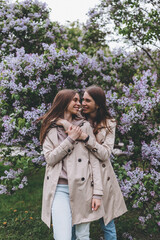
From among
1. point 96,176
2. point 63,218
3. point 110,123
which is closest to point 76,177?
point 96,176

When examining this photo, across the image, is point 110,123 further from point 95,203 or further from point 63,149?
point 95,203

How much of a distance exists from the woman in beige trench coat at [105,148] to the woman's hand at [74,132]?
50 millimetres

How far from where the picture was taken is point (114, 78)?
183 inches

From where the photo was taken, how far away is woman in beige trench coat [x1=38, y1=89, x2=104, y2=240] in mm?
2438

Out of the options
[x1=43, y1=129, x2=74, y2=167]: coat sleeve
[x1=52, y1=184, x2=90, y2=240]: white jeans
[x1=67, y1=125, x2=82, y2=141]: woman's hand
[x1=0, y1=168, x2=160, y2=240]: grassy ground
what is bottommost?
[x1=0, y1=168, x2=160, y2=240]: grassy ground

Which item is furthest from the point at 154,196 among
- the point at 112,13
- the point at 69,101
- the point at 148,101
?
the point at 112,13

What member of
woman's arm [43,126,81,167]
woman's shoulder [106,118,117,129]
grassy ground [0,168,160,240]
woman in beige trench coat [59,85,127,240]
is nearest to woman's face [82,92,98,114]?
woman in beige trench coat [59,85,127,240]

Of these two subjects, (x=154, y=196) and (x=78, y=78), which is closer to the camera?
(x=154, y=196)

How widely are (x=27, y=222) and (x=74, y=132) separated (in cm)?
278

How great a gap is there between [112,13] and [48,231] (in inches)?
173

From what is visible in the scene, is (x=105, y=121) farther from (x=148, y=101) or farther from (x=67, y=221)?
(x=67, y=221)

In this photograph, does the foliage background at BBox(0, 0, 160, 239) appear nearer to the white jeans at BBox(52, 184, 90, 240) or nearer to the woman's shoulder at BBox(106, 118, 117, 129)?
the woman's shoulder at BBox(106, 118, 117, 129)

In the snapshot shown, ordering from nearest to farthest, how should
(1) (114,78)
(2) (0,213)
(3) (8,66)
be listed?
(3) (8,66)
(1) (114,78)
(2) (0,213)

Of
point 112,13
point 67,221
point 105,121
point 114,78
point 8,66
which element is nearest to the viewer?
point 67,221
